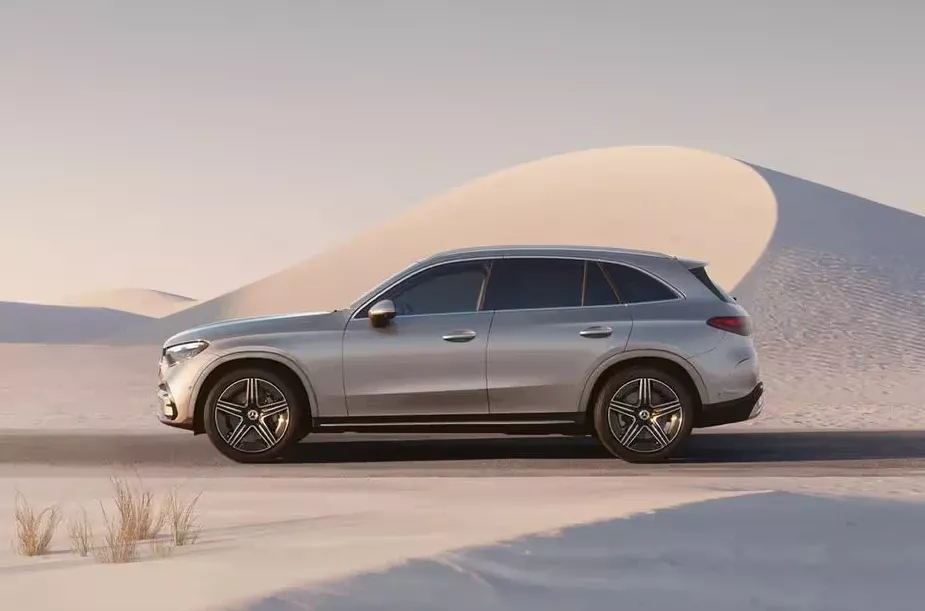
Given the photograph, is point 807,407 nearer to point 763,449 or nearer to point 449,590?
point 763,449

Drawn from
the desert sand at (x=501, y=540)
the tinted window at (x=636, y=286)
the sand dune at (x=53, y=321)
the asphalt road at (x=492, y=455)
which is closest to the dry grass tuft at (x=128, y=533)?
the desert sand at (x=501, y=540)

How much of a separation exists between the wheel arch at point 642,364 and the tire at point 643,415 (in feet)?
0.18

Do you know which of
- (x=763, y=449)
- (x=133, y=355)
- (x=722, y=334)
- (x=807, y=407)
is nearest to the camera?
(x=722, y=334)

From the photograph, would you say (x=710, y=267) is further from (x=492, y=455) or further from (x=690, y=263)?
(x=690, y=263)

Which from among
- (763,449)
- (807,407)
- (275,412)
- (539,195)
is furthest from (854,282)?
(275,412)

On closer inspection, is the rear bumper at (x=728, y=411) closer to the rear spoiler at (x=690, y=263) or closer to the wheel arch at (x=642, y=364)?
the wheel arch at (x=642, y=364)

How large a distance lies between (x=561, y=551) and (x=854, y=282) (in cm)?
4412

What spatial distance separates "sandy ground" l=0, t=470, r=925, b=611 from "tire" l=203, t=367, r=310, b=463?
1.66 metres

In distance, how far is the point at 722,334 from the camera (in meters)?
10.7

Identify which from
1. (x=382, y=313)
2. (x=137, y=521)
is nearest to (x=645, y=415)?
(x=382, y=313)

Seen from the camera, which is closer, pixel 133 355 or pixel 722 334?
pixel 722 334

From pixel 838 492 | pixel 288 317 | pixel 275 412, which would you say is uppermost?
pixel 288 317

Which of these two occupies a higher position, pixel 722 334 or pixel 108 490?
pixel 722 334

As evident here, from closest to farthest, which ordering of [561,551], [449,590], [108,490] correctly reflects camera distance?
[449,590]
[561,551]
[108,490]
